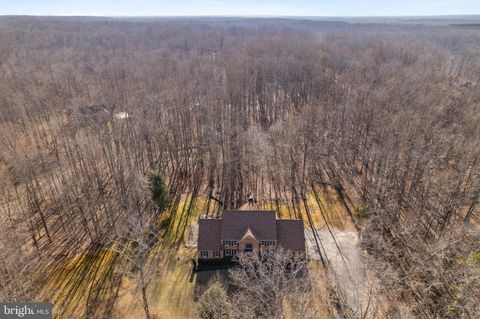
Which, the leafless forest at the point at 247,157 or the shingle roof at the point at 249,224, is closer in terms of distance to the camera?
the leafless forest at the point at 247,157

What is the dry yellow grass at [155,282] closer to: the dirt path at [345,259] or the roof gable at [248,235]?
the dirt path at [345,259]

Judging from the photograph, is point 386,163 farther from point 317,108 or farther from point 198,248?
point 198,248

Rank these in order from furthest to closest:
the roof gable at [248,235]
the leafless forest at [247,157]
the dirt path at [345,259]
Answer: the roof gable at [248,235] → the leafless forest at [247,157] → the dirt path at [345,259]

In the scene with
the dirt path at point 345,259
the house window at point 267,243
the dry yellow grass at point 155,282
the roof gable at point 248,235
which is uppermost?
the roof gable at point 248,235

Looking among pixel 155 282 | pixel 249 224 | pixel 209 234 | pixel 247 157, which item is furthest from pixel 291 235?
pixel 247 157

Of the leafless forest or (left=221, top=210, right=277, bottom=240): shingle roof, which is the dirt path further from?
(left=221, top=210, right=277, bottom=240): shingle roof

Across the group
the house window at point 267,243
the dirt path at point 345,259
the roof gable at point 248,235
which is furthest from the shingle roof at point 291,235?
the roof gable at point 248,235

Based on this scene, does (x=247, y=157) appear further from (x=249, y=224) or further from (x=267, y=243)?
(x=267, y=243)
